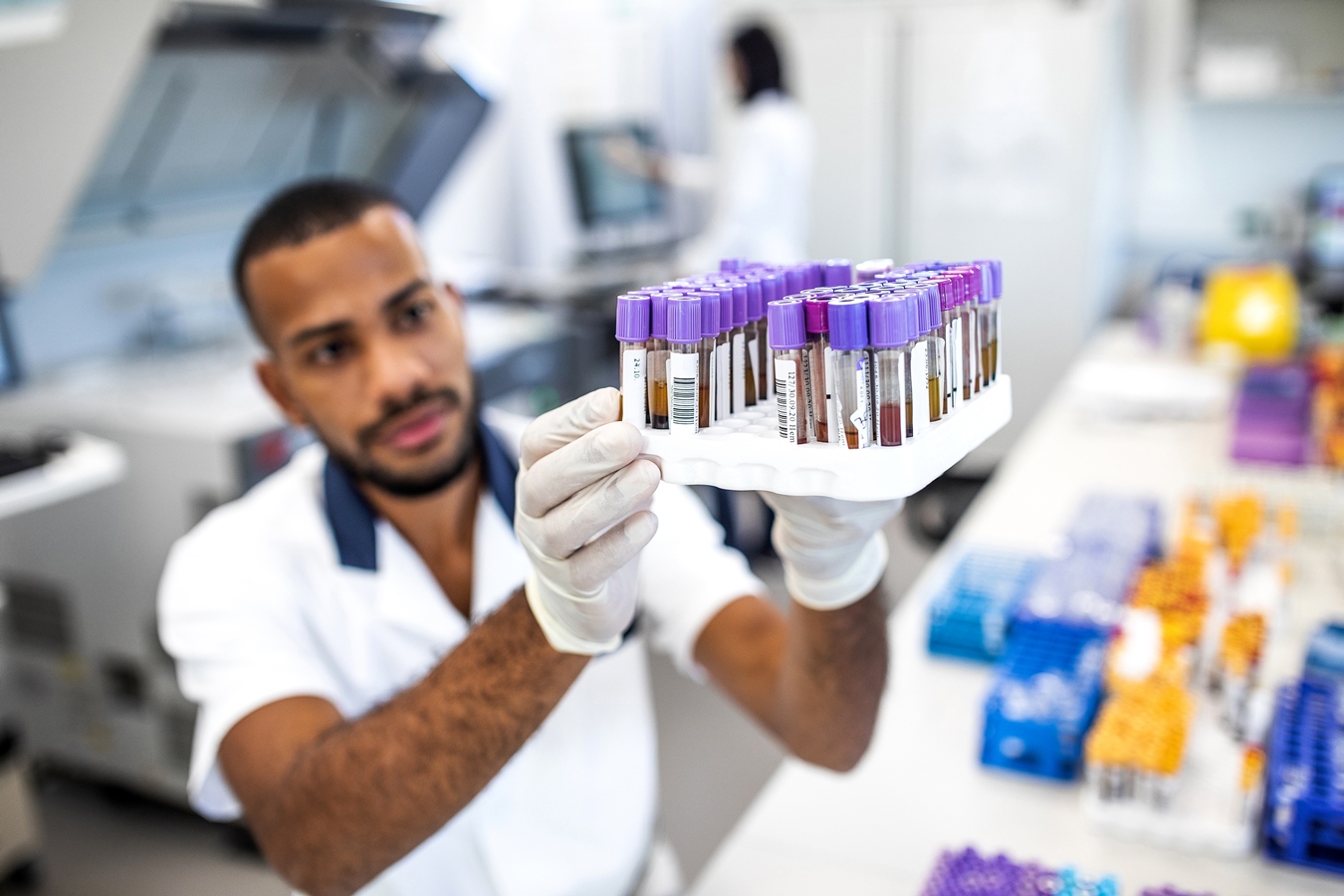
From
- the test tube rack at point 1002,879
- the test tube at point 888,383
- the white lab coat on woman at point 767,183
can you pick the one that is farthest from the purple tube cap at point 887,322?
the white lab coat on woman at point 767,183

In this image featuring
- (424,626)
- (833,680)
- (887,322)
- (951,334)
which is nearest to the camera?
(887,322)

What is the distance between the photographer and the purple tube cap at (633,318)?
78cm

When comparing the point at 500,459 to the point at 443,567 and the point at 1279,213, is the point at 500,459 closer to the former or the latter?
the point at 443,567

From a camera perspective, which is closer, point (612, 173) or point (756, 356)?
point (756, 356)

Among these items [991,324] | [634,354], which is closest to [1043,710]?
[991,324]

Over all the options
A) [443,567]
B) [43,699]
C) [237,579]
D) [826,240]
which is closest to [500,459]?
[443,567]

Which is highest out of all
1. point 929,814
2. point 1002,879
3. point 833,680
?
point 833,680

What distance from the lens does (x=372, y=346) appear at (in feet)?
4.10

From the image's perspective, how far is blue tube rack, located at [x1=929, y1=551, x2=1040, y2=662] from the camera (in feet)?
5.43

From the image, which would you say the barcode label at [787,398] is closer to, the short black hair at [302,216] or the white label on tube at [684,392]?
the white label on tube at [684,392]

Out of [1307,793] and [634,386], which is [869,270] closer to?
[634,386]

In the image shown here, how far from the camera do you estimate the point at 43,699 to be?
108 inches

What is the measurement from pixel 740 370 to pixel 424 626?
Result: 2.15ft

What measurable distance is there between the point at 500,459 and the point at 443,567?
16 centimetres
